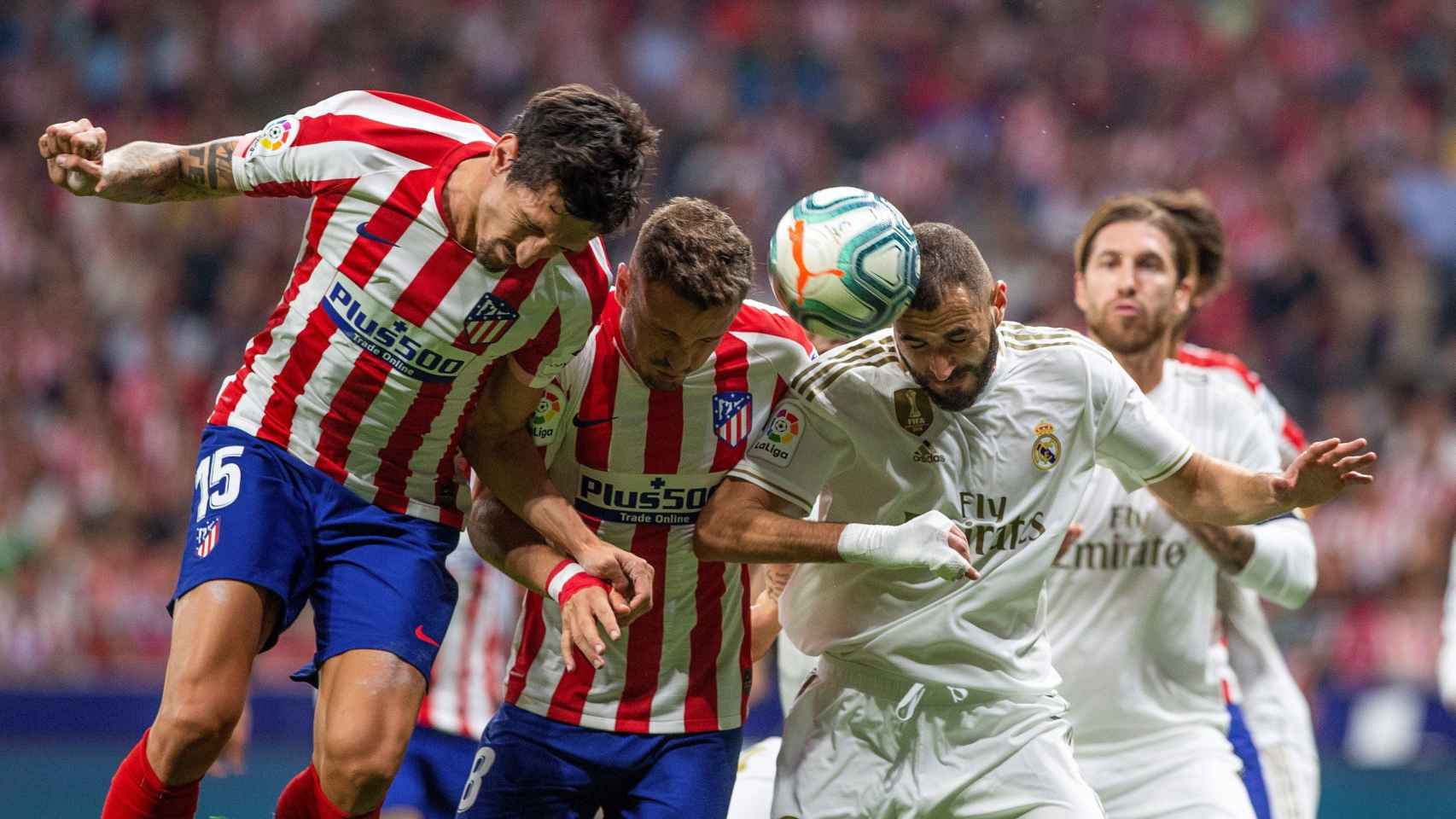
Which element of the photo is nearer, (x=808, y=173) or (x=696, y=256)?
(x=696, y=256)

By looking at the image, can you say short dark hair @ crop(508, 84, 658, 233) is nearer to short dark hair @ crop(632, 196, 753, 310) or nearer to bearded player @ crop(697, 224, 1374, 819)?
short dark hair @ crop(632, 196, 753, 310)

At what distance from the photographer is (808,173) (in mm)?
14211

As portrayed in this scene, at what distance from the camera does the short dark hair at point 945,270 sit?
156 inches

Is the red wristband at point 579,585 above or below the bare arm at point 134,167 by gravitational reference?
below

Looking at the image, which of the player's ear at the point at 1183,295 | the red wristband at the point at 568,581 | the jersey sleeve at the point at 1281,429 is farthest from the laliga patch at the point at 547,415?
the jersey sleeve at the point at 1281,429

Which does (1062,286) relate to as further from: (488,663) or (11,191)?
(11,191)

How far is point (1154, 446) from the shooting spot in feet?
14.1

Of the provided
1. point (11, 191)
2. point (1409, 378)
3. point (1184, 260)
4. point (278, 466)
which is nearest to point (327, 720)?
point (278, 466)

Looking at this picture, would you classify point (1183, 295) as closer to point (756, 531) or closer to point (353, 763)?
point (756, 531)

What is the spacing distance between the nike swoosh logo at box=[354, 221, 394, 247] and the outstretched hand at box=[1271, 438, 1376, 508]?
2.31 meters

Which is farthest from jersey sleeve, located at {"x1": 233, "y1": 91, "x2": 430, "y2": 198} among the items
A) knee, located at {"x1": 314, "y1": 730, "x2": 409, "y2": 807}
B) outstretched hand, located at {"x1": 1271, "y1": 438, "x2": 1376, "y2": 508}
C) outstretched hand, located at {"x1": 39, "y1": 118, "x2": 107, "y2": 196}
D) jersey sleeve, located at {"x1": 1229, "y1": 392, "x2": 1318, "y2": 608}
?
jersey sleeve, located at {"x1": 1229, "y1": 392, "x2": 1318, "y2": 608}

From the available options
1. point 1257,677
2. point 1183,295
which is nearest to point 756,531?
point 1183,295

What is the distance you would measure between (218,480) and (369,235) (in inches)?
28.5

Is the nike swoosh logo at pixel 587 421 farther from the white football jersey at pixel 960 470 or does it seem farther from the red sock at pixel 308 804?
the red sock at pixel 308 804
